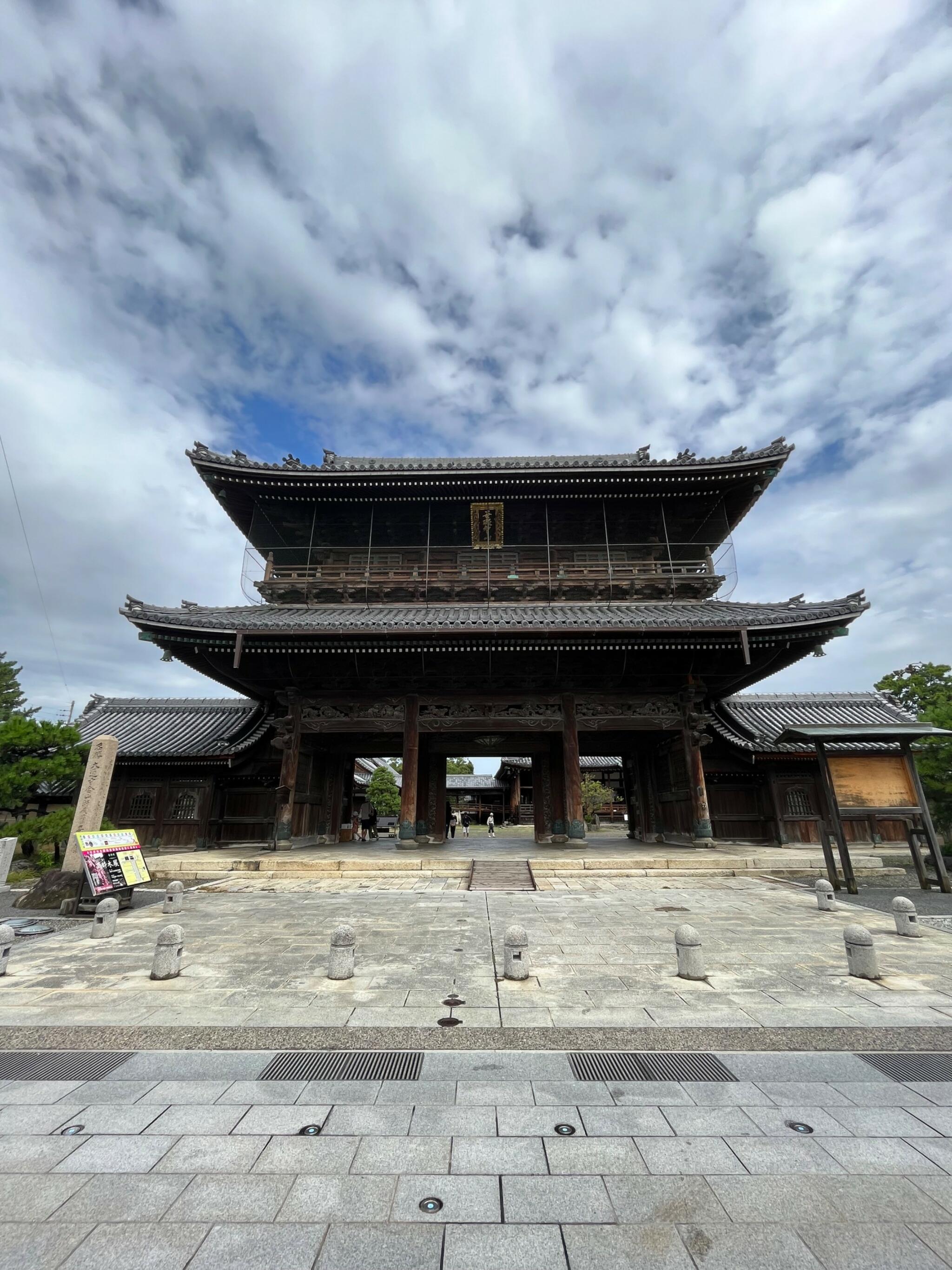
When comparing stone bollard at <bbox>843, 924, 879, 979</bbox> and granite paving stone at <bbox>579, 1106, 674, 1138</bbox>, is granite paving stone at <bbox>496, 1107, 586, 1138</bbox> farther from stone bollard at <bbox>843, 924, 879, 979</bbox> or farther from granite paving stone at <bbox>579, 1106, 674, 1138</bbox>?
stone bollard at <bbox>843, 924, 879, 979</bbox>

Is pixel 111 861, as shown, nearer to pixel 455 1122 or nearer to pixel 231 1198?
pixel 231 1198

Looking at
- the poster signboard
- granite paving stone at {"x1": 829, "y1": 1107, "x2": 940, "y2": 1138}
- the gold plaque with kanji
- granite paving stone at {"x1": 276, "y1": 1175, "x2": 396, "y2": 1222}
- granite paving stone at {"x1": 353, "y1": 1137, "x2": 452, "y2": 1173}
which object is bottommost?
granite paving stone at {"x1": 276, "y1": 1175, "x2": 396, "y2": 1222}

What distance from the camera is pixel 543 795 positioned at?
69.1 feet

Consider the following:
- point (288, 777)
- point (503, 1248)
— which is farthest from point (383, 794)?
point (503, 1248)

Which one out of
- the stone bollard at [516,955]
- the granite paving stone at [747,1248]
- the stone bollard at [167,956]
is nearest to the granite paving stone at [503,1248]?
the granite paving stone at [747,1248]

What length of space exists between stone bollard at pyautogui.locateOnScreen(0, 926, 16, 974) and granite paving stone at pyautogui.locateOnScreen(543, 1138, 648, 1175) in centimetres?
727

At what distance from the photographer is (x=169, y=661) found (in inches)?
679

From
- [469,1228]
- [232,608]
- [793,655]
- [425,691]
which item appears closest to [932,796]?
[793,655]

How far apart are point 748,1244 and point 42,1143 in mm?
4474

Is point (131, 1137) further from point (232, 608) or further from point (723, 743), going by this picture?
point (723, 743)

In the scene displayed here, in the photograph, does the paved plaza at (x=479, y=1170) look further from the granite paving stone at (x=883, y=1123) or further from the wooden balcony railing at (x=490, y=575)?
the wooden balcony railing at (x=490, y=575)

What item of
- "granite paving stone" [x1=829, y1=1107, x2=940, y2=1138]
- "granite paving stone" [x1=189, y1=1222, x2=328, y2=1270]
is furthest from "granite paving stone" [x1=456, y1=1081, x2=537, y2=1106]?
"granite paving stone" [x1=829, y1=1107, x2=940, y2=1138]

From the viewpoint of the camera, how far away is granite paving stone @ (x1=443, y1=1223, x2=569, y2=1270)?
261cm

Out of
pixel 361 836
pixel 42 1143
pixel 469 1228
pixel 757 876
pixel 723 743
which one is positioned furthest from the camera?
pixel 361 836
